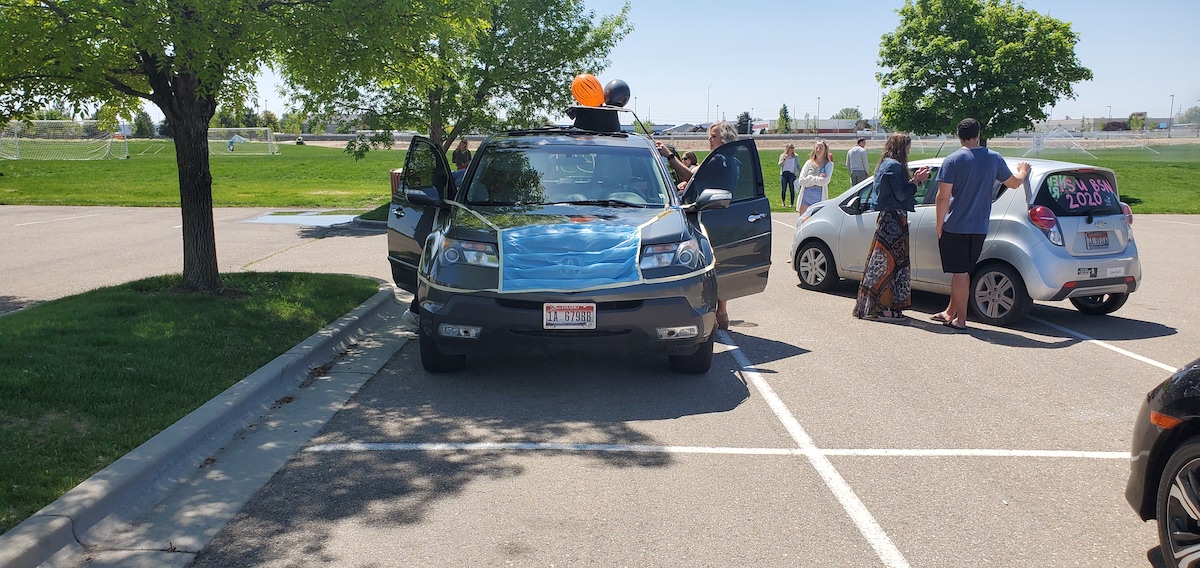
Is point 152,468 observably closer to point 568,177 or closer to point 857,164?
point 568,177

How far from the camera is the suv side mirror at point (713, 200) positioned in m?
7.17

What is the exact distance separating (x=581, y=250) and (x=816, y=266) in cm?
546

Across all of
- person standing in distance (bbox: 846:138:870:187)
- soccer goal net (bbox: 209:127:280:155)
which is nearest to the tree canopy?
soccer goal net (bbox: 209:127:280:155)

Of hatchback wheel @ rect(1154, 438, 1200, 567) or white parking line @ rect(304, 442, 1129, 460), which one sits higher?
hatchback wheel @ rect(1154, 438, 1200, 567)

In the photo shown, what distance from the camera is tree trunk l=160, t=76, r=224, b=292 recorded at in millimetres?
8984

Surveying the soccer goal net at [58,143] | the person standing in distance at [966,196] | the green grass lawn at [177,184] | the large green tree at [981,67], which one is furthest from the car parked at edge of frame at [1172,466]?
the soccer goal net at [58,143]

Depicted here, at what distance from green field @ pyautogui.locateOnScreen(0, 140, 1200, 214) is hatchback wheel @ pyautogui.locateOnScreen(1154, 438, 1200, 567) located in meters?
21.0

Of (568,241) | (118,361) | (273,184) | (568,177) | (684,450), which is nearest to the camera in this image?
(684,450)

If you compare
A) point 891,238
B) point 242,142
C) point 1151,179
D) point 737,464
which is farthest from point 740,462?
point 242,142

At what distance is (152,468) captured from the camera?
4613 millimetres

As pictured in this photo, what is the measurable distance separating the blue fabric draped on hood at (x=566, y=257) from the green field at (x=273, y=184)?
1774 cm

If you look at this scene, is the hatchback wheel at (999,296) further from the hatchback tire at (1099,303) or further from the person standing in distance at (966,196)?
the hatchback tire at (1099,303)

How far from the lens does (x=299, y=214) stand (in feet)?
72.0

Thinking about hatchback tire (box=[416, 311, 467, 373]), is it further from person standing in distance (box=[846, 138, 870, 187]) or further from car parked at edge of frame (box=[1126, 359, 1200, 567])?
person standing in distance (box=[846, 138, 870, 187])
